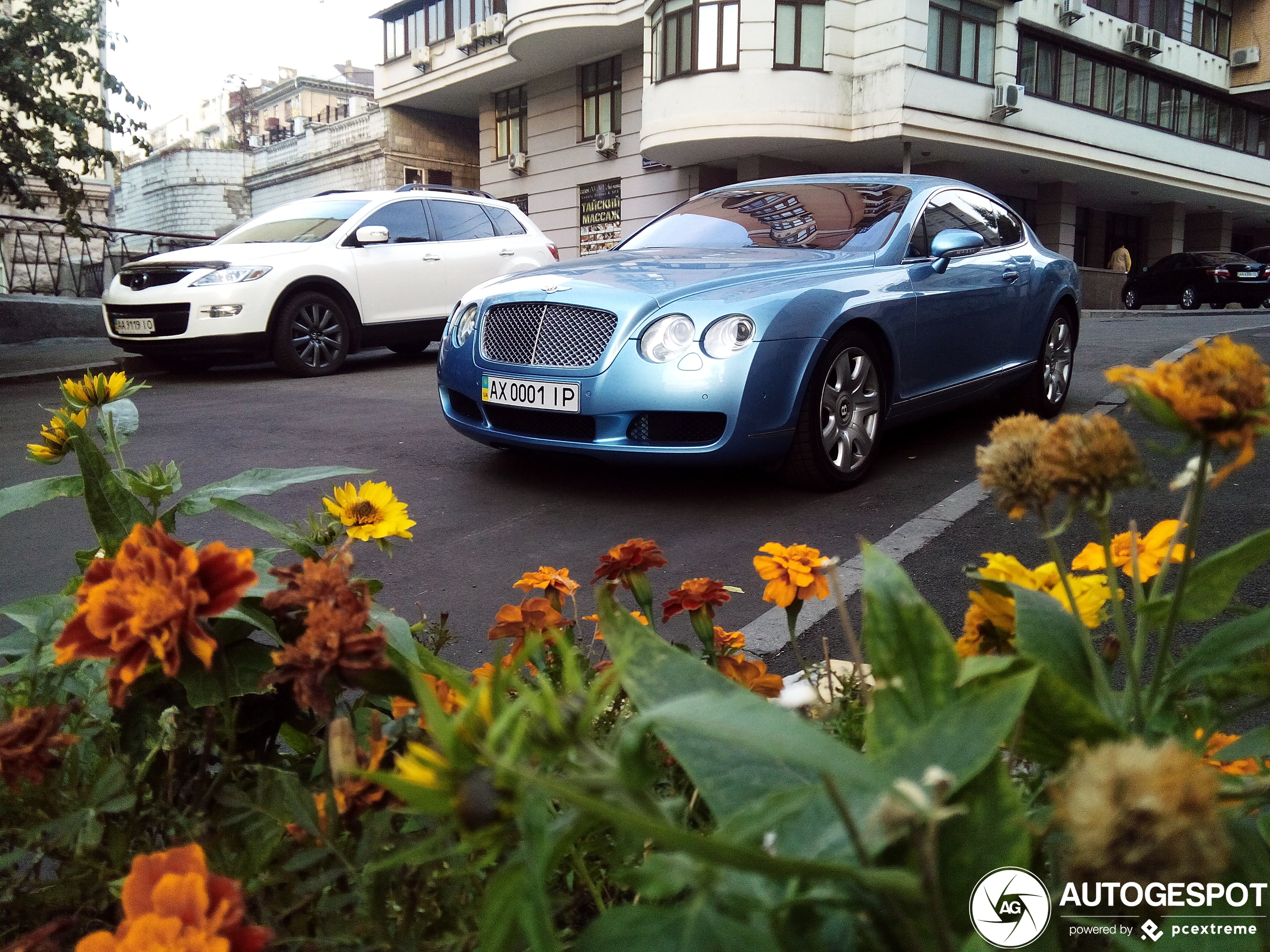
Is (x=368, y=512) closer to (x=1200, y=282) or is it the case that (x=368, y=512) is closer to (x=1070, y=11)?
(x=1070, y=11)

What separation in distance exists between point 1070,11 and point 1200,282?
7.61 m

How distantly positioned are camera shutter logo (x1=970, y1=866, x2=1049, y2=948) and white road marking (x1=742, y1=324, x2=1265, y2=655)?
162cm

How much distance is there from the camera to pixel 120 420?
1399mm

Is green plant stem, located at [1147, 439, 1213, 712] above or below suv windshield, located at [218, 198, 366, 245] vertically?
below

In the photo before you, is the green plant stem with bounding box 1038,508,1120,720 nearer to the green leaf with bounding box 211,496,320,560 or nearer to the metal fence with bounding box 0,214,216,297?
the green leaf with bounding box 211,496,320,560

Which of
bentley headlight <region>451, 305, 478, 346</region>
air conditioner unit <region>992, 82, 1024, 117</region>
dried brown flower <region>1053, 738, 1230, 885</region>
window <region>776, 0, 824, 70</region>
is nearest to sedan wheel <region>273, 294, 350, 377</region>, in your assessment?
bentley headlight <region>451, 305, 478, 346</region>

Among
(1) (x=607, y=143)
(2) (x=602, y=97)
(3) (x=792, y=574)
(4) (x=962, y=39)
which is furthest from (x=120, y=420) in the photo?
(2) (x=602, y=97)

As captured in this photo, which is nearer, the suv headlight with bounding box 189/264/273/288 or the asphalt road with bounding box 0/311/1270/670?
the asphalt road with bounding box 0/311/1270/670

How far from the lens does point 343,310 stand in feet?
32.7

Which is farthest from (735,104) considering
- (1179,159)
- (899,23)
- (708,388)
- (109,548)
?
(109,548)

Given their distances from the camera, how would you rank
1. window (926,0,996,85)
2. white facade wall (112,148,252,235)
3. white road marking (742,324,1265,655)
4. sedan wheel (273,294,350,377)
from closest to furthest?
white road marking (742,324,1265,655) < sedan wheel (273,294,350,377) < window (926,0,996,85) < white facade wall (112,148,252,235)

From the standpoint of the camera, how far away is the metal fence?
15102 millimetres

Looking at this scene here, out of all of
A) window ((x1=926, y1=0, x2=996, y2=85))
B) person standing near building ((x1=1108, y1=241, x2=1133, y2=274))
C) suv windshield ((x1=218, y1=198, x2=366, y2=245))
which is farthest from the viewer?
person standing near building ((x1=1108, y1=241, x2=1133, y2=274))

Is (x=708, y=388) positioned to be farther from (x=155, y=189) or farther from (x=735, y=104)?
(x=155, y=189)
